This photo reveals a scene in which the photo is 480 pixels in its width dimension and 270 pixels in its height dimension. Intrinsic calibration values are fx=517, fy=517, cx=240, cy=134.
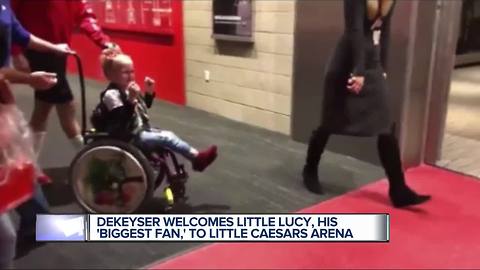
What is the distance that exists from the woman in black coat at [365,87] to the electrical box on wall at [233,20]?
1.58 meters

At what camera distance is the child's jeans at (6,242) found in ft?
4.97

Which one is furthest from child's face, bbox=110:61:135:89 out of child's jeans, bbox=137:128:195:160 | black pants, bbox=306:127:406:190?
black pants, bbox=306:127:406:190

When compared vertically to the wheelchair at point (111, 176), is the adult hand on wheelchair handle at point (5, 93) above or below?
above

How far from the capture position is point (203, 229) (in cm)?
229

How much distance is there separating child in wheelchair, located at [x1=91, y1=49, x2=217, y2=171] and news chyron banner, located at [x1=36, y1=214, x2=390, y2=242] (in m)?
0.34

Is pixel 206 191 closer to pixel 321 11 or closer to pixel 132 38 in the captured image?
pixel 321 11

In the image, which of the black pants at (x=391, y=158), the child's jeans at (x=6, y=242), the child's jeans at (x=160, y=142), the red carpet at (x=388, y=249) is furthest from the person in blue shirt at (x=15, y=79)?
the black pants at (x=391, y=158)

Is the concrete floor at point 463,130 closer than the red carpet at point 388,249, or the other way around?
the red carpet at point 388,249

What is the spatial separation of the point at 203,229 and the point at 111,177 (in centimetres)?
48

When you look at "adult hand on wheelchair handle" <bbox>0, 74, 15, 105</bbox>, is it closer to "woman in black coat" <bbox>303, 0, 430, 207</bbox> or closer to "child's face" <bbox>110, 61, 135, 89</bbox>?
A: "child's face" <bbox>110, 61, 135, 89</bbox>

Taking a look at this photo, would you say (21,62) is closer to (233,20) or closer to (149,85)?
(149,85)

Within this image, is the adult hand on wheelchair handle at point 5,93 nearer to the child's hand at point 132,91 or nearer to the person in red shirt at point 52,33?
the child's hand at point 132,91

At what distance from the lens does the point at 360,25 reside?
95.7 inches

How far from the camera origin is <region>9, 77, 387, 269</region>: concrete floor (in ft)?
6.87
